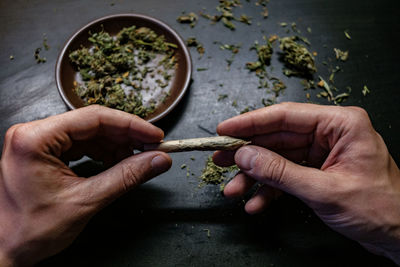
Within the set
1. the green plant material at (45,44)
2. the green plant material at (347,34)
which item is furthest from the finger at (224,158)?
the green plant material at (45,44)

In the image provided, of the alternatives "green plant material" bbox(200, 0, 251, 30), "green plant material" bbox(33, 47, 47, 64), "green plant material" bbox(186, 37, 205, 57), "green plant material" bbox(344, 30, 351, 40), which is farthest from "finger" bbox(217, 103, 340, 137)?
"green plant material" bbox(33, 47, 47, 64)

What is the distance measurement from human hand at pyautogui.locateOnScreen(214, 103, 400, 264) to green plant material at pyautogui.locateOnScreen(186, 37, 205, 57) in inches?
37.6

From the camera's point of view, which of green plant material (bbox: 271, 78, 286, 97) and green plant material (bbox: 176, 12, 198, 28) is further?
green plant material (bbox: 176, 12, 198, 28)

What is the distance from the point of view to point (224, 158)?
2.28 metres

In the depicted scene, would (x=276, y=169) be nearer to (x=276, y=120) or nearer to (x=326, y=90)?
(x=276, y=120)

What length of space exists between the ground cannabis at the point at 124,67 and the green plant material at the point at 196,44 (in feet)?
0.67

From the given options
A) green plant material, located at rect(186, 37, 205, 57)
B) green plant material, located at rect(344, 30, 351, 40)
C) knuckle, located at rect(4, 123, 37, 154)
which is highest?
green plant material, located at rect(344, 30, 351, 40)

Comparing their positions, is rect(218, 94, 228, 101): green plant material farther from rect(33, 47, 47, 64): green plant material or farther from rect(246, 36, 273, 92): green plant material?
rect(33, 47, 47, 64): green plant material

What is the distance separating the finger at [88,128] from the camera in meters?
1.77

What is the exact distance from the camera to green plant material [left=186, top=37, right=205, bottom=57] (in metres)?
2.79

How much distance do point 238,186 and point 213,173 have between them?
275mm

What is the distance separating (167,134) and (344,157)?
4.43 feet

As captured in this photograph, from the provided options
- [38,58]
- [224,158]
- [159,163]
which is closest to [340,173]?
[224,158]

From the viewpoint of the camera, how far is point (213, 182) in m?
2.38
